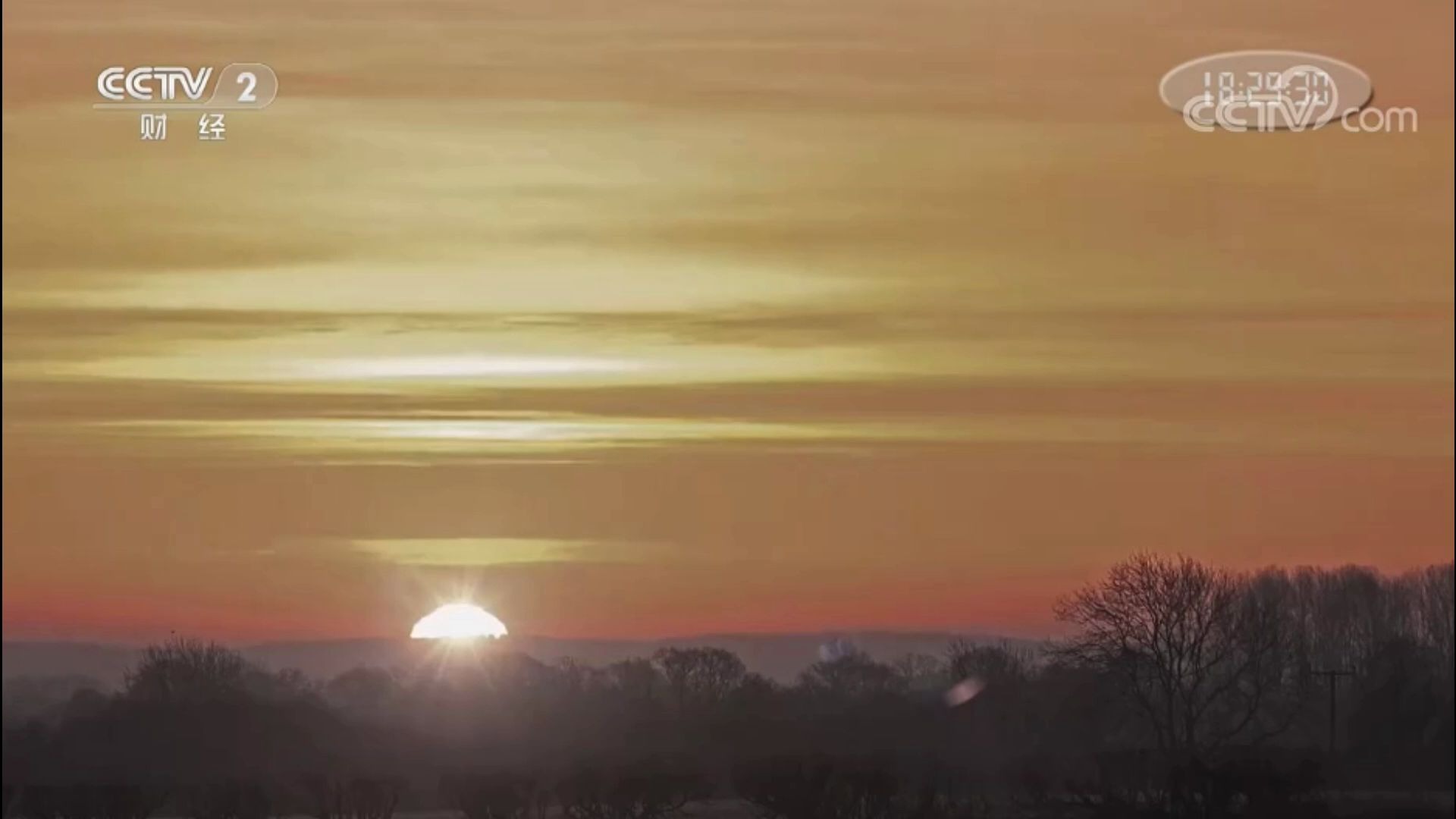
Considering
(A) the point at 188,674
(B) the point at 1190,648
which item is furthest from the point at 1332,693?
(A) the point at 188,674

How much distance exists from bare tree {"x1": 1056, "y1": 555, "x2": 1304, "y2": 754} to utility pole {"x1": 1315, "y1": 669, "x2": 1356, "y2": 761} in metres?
0.87

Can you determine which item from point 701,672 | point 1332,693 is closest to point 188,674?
point 701,672

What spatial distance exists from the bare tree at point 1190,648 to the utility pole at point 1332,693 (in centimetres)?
87

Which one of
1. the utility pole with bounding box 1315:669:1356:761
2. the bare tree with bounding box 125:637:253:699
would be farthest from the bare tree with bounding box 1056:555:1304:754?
the bare tree with bounding box 125:637:253:699

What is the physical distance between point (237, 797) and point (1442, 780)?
28.5m

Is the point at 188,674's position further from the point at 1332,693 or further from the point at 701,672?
the point at 1332,693

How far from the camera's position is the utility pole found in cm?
5808

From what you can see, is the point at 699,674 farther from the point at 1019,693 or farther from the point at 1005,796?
the point at 1005,796

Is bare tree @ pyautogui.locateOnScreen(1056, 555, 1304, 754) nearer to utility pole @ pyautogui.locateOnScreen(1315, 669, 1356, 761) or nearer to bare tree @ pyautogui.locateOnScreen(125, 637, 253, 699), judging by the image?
utility pole @ pyautogui.locateOnScreen(1315, 669, 1356, 761)

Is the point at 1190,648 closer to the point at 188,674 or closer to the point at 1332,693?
the point at 1332,693

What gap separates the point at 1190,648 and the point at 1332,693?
6.05 meters

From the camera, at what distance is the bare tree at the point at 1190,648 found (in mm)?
63469

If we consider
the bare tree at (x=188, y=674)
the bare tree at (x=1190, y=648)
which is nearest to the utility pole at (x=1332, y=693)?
the bare tree at (x=1190, y=648)

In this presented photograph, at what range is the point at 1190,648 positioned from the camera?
68312mm
